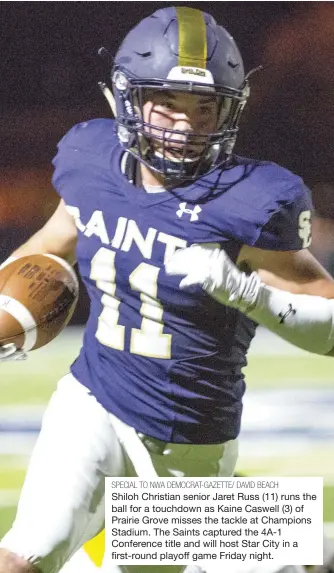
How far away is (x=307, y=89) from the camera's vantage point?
1.66m

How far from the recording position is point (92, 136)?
4.66 feet

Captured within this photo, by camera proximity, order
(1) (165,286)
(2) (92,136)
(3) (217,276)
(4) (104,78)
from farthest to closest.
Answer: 1. (4) (104,78)
2. (2) (92,136)
3. (1) (165,286)
4. (3) (217,276)

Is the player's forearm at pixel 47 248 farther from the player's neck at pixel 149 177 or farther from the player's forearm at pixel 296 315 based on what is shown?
the player's forearm at pixel 296 315

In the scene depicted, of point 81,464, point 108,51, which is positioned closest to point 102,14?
point 108,51

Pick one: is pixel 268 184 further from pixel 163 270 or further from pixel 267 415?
pixel 267 415

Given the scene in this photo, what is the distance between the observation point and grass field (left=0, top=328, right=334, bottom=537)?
1630mm

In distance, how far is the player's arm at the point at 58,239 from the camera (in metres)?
1.46

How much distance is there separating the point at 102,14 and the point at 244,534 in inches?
38.8

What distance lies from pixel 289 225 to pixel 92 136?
376 mm
